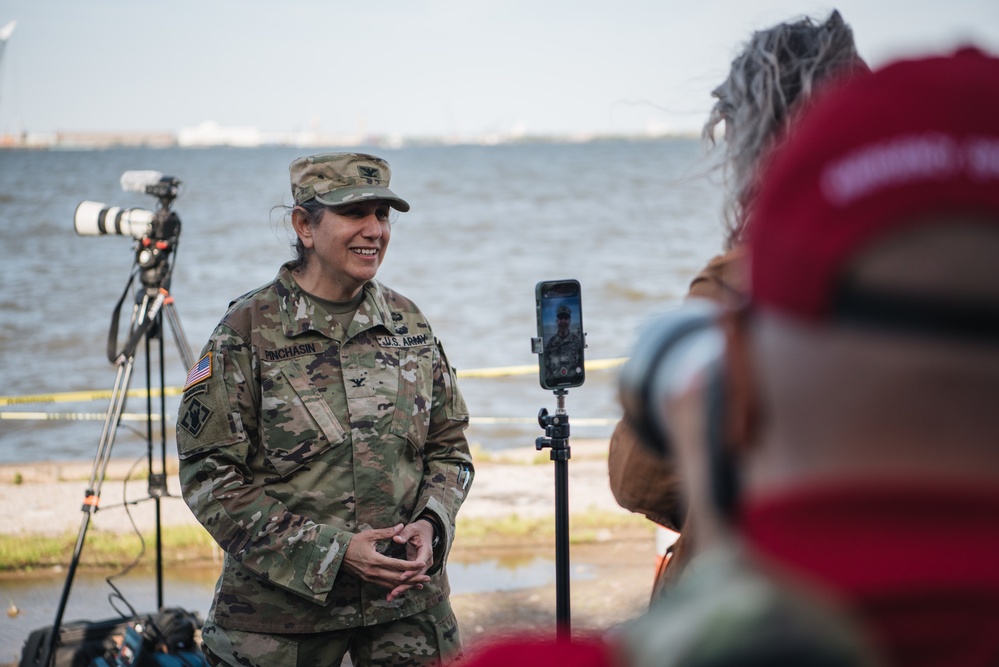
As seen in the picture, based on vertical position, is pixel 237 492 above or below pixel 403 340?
below

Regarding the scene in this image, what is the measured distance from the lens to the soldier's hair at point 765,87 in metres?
1.58

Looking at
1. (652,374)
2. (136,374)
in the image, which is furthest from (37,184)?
(652,374)

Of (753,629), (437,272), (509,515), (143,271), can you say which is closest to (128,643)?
(143,271)

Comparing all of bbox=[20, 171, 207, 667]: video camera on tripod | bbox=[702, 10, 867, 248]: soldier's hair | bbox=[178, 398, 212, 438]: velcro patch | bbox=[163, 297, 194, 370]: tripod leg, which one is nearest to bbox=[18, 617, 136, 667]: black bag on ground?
bbox=[20, 171, 207, 667]: video camera on tripod

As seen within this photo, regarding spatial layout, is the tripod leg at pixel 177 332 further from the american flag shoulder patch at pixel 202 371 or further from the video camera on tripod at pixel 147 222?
the american flag shoulder patch at pixel 202 371

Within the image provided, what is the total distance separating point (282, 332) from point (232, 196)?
4407cm

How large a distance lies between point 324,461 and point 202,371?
41 centimetres

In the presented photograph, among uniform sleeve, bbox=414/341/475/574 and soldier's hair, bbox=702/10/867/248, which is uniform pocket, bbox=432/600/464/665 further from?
soldier's hair, bbox=702/10/867/248

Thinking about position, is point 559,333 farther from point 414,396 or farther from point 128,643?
point 128,643

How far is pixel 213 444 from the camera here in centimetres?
277

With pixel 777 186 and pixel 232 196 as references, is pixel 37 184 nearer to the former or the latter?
pixel 232 196

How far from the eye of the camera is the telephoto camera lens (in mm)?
4551

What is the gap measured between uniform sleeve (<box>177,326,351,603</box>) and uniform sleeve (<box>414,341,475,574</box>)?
330 millimetres

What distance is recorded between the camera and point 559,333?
3.18 m
